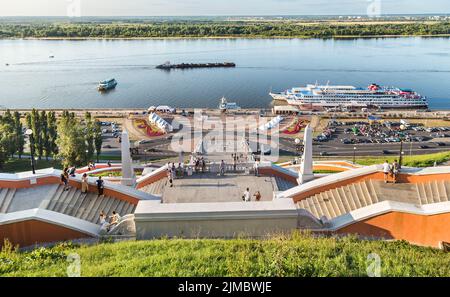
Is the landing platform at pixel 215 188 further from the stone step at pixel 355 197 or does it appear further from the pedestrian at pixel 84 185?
the stone step at pixel 355 197

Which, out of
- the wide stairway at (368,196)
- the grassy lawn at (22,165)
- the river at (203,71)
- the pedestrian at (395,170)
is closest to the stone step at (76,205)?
the wide stairway at (368,196)

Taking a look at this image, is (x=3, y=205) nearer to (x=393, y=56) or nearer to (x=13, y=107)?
(x=13, y=107)

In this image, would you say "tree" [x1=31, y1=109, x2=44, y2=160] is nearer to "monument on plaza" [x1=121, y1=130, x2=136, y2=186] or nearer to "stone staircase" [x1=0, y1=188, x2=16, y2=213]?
"monument on plaza" [x1=121, y1=130, x2=136, y2=186]

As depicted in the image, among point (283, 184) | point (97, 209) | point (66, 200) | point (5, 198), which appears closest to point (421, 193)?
point (283, 184)

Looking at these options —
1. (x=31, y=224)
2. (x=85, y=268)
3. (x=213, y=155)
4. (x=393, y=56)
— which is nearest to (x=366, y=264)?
(x=85, y=268)

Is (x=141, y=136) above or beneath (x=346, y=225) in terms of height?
beneath

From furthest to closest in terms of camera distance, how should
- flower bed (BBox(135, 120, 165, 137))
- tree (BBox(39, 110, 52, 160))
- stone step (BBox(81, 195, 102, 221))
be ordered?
flower bed (BBox(135, 120, 165, 137)) → tree (BBox(39, 110, 52, 160)) → stone step (BBox(81, 195, 102, 221))

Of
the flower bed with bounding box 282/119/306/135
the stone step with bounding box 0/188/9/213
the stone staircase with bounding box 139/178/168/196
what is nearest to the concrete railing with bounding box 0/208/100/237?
the stone step with bounding box 0/188/9/213
